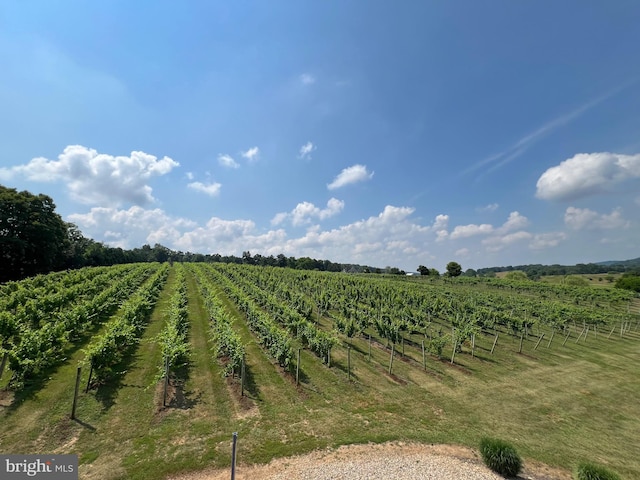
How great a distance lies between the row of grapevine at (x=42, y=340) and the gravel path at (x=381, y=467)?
9.35 metres

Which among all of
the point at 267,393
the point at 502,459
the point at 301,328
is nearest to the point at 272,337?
the point at 301,328

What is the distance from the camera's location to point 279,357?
16.4 m

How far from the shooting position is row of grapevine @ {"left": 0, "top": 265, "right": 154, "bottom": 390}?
37.9 feet

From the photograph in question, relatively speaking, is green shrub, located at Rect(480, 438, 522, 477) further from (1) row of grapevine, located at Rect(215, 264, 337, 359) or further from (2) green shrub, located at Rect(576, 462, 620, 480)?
(1) row of grapevine, located at Rect(215, 264, 337, 359)

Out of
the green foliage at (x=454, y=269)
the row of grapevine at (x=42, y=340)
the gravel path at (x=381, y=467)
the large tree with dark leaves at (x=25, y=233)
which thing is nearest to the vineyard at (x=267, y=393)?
the row of grapevine at (x=42, y=340)

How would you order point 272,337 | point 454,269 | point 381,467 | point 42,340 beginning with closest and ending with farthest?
point 381,467, point 42,340, point 272,337, point 454,269

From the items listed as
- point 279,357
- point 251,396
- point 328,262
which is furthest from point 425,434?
point 328,262

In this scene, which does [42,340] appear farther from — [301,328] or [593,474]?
[593,474]

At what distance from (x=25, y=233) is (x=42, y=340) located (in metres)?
48.6

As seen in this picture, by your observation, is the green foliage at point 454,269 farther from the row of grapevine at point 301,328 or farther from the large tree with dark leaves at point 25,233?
the large tree with dark leaves at point 25,233

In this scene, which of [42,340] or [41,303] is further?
[41,303]

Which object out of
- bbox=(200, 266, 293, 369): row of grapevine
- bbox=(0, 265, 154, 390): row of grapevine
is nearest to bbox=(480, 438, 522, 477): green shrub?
bbox=(200, 266, 293, 369): row of grapevine

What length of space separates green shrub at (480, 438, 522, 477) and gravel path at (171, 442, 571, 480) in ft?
0.72

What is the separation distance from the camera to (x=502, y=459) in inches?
319
